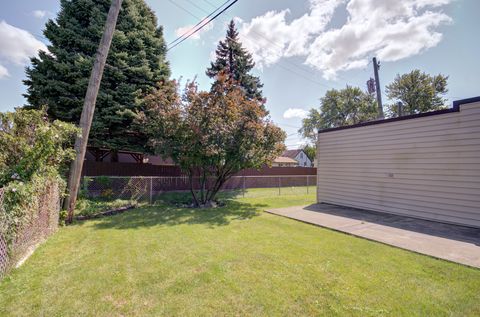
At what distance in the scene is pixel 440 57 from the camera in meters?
10.3

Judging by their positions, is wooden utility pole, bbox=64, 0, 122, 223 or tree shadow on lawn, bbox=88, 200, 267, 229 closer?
wooden utility pole, bbox=64, 0, 122, 223

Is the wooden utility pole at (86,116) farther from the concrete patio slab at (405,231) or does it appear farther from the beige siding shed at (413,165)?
the beige siding shed at (413,165)

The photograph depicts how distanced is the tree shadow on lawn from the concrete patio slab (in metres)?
1.30

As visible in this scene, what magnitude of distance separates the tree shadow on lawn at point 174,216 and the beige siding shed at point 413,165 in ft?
12.8

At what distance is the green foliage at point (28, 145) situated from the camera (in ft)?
12.8

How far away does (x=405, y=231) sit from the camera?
18.0 ft

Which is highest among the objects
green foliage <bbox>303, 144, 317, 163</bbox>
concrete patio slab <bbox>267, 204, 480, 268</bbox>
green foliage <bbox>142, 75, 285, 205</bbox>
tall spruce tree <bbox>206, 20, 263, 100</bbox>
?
tall spruce tree <bbox>206, 20, 263, 100</bbox>

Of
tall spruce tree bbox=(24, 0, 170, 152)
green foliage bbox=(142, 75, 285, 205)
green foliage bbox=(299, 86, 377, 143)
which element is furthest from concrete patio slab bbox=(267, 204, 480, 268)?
green foliage bbox=(299, 86, 377, 143)

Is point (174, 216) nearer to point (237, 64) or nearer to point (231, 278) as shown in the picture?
point (231, 278)

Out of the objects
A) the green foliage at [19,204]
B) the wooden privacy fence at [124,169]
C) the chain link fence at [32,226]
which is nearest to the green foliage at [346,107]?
the wooden privacy fence at [124,169]

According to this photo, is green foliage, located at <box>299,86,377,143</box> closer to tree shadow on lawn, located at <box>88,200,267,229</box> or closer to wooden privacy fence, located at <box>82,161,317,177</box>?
wooden privacy fence, located at <box>82,161,317,177</box>

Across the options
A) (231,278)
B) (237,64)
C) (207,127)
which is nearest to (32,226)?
(231,278)

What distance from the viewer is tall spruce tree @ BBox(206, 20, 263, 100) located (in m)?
16.6

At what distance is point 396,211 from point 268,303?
269 inches
